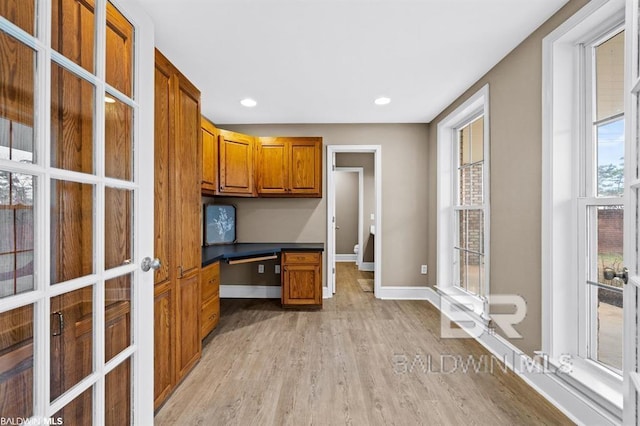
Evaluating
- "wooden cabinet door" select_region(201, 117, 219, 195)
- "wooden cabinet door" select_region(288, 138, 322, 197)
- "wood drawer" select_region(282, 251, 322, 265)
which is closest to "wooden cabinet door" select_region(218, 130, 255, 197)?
"wooden cabinet door" select_region(201, 117, 219, 195)

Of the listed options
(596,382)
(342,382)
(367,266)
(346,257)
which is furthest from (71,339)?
(346,257)

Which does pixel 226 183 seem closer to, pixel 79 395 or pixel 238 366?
pixel 238 366

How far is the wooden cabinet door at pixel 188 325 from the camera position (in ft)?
6.57

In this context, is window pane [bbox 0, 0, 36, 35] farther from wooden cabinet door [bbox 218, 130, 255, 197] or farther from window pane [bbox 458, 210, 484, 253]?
window pane [bbox 458, 210, 484, 253]

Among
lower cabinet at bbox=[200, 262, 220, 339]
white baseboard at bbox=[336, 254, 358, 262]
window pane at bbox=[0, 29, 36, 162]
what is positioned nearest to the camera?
window pane at bbox=[0, 29, 36, 162]

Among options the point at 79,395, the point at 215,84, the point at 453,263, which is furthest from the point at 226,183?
the point at 453,263

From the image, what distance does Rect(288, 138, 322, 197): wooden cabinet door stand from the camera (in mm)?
3736

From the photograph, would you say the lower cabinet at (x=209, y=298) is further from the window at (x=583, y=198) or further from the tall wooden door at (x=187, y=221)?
the window at (x=583, y=198)

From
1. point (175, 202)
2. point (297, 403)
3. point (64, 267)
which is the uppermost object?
point (175, 202)

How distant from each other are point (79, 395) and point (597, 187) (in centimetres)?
269

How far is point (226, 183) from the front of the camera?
344 cm

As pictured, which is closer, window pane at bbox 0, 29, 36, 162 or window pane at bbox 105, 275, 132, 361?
window pane at bbox 0, 29, 36, 162

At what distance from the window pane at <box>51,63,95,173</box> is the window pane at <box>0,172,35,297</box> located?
15cm

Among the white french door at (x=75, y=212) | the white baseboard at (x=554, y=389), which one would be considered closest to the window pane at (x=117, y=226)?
the white french door at (x=75, y=212)
